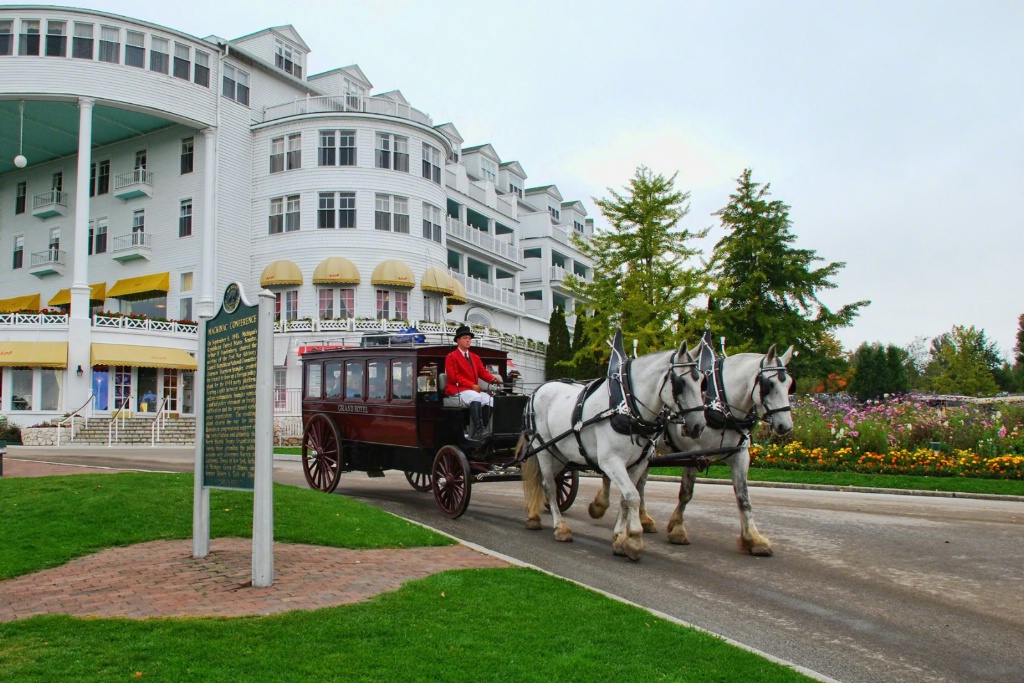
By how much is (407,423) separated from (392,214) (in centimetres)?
2861

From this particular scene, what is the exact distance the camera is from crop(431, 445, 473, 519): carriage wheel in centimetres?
1114

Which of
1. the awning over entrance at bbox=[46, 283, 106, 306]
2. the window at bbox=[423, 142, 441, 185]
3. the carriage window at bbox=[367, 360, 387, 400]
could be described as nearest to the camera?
the carriage window at bbox=[367, 360, 387, 400]

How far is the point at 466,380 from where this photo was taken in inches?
453

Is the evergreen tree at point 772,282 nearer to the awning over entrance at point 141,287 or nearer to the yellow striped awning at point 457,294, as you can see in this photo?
the yellow striped awning at point 457,294

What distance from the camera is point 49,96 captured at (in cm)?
3556

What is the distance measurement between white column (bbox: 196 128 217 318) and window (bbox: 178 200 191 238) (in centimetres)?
204

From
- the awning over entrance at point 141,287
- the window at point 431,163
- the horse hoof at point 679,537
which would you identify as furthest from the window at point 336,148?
the horse hoof at point 679,537

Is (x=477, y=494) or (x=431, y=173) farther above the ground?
(x=431, y=173)

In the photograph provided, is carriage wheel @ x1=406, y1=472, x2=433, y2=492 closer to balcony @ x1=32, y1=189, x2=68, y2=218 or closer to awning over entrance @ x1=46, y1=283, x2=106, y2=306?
awning over entrance @ x1=46, y1=283, x2=106, y2=306

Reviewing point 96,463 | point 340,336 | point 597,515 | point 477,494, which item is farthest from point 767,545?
point 340,336

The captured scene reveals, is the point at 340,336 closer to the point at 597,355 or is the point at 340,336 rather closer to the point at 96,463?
the point at 597,355

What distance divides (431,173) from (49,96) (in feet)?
58.3

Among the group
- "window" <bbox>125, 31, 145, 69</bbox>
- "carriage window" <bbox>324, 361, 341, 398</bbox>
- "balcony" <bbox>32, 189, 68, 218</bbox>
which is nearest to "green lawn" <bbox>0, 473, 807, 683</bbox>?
"carriage window" <bbox>324, 361, 341, 398</bbox>

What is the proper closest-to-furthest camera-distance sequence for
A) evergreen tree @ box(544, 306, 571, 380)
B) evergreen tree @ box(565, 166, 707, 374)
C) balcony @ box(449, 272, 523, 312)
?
evergreen tree @ box(565, 166, 707, 374) < balcony @ box(449, 272, 523, 312) < evergreen tree @ box(544, 306, 571, 380)
